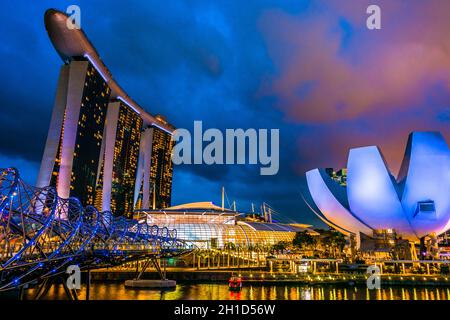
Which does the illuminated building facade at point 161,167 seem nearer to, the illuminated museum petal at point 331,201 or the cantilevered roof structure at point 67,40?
the cantilevered roof structure at point 67,40

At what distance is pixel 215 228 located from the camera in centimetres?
4753

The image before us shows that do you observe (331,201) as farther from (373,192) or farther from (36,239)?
(36,239)

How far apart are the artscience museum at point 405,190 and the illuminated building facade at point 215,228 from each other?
47.8 feet

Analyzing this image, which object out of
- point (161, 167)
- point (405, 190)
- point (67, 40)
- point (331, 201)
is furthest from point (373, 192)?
point (161, 167)

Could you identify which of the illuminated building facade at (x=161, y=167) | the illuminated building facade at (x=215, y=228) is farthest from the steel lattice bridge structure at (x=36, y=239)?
the illuminated building facade at (x=161, y=167)

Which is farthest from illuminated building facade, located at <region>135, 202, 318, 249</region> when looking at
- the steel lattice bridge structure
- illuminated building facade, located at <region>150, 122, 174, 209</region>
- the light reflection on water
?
illuminated building facade, located at <region>150, 122, 174, 209</region>

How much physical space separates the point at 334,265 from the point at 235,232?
16.4 m

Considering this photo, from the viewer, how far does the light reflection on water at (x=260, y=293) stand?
68.3 feet

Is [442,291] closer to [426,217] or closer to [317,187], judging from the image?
[426,217]

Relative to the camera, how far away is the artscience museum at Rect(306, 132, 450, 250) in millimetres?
32906

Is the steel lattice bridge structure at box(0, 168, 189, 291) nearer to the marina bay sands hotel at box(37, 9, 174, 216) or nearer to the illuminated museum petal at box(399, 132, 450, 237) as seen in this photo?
the illuminated museum petal at box(399, 132, 450, 237)

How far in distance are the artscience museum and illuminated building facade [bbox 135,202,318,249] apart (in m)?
14.6

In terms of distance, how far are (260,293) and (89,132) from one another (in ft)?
186
